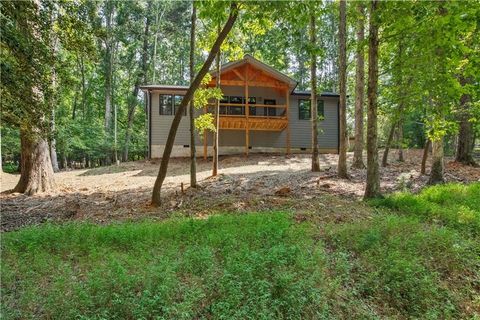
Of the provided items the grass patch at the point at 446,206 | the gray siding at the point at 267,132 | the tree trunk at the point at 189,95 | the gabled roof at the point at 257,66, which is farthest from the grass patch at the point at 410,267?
the gray siding at the point at 267,132

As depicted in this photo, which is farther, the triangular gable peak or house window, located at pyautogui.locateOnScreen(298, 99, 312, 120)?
house window, located at pyautogui.locateOnScreen(298, 99, 312, 120)

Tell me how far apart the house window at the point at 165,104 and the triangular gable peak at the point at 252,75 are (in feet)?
8.69

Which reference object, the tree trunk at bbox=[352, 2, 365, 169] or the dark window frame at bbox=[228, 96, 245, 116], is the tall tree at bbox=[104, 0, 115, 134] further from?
the tree trunk at bbox=[352, 2, 365, 169]

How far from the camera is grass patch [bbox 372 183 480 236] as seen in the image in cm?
579

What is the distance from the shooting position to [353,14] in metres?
8.38

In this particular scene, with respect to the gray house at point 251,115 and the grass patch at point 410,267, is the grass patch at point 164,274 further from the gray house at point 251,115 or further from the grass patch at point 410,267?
the gray house at point 251,115

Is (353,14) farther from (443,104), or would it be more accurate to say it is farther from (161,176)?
(161,176)

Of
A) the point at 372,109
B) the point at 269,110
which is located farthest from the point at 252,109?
the point at 372,109

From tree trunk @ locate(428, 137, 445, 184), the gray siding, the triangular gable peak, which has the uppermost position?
the triangular gable peak

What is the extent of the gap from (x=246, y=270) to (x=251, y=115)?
14.8 m

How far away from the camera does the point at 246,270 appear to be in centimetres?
368

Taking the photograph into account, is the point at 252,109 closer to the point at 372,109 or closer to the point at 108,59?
the point at 372,109

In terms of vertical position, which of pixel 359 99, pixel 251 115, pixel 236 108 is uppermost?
pixel 236 108

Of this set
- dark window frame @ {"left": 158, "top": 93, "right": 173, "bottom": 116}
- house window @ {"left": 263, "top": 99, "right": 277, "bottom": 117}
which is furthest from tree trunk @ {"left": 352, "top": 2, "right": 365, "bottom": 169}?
dark window frame @ {"left": 158, "top": 93, "right": 173, "bottom": 116}
